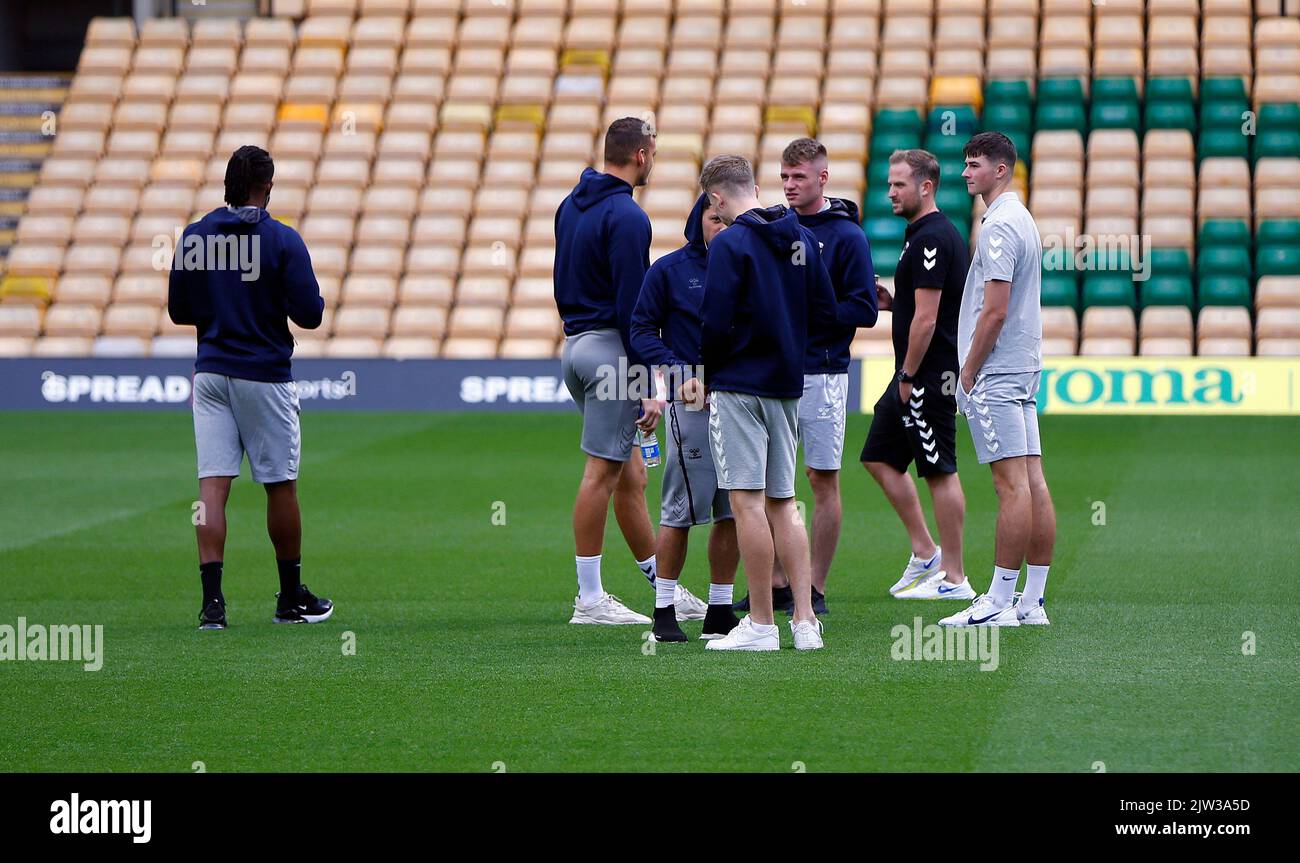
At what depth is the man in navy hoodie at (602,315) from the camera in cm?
768

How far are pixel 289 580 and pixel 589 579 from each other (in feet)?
4.39

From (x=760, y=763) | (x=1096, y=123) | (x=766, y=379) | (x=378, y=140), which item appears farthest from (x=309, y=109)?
(x=760, y=763)

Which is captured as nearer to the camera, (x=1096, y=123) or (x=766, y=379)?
(x=766, y=379)

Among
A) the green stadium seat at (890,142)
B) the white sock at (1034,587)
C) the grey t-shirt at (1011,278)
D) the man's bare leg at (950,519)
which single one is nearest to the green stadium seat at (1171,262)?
the green stadium seat at (890,142)

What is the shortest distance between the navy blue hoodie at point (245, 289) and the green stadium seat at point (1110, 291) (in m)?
13.2

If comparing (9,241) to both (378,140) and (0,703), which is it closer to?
(378,140)

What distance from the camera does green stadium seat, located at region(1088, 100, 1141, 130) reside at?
2139 cm

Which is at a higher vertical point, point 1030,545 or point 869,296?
point 869,296

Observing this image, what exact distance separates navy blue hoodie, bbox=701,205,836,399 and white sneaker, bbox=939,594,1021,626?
53.2 inches

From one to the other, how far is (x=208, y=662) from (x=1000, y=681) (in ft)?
9.93

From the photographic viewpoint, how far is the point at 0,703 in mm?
6289

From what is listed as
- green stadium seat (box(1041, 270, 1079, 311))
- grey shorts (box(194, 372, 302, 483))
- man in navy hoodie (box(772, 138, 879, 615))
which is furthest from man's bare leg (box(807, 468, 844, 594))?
green stadium seat (box(1041, 270, 1079, 311))

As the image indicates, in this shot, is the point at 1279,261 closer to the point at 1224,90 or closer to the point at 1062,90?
the point at 1224,90

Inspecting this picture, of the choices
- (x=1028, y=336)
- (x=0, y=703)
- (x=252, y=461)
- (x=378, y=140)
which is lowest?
(x=0, y=703)
